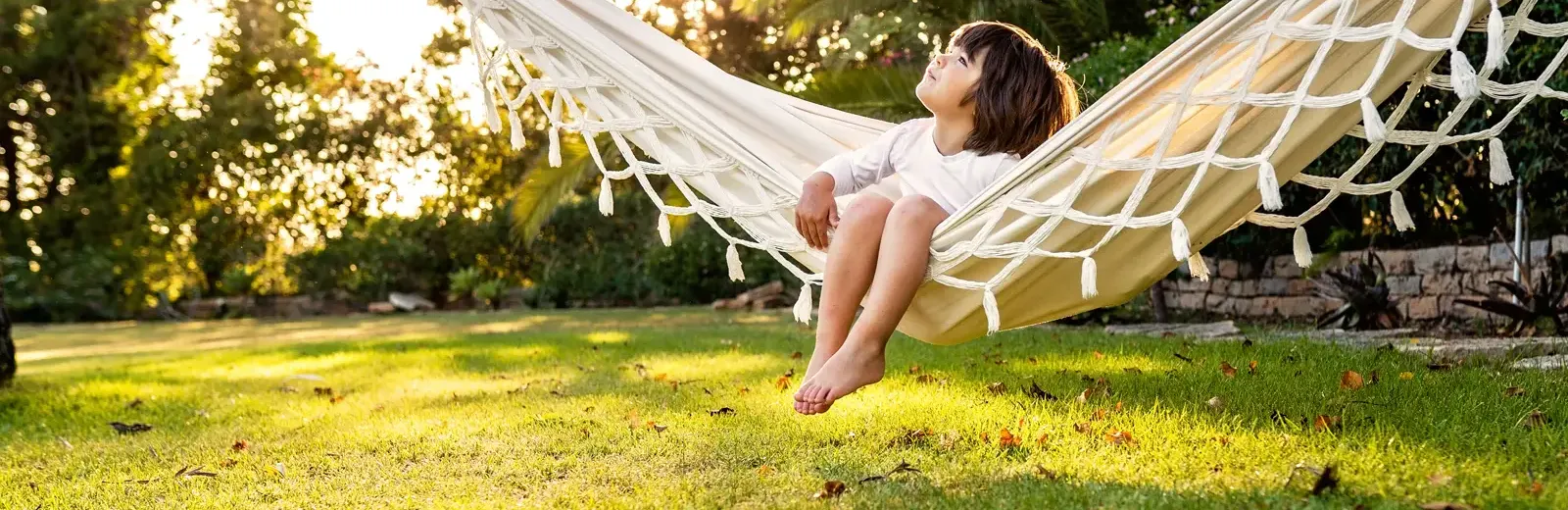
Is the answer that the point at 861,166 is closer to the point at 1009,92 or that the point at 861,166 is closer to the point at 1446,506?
the point at 1009,92

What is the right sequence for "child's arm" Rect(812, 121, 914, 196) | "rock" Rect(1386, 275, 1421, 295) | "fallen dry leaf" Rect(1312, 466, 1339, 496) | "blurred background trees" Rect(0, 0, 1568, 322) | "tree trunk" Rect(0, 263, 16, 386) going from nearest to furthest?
1. "fallen dry leaf" Rect(1312, 466, 1339, 496)
2. "child's arm" Rect(812, 121, 914, 196)
3. "tree trunk" Rect(0, 263, 16, 386)
4. "rock" Rect(1386, 275, 1421, 295)
5. "blurred background trees" Rect(0, 0, 1568, 322)

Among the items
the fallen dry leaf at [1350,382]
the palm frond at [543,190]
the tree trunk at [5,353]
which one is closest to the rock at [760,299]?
the palm frond at [543,190]

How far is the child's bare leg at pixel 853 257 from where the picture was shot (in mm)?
1804

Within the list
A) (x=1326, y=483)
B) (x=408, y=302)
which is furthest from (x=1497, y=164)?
(x=408, y=302)

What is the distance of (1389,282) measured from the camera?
15.1ft

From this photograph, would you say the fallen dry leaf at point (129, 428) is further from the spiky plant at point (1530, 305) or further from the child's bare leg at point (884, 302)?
the spiky plant at point (1530, 305)

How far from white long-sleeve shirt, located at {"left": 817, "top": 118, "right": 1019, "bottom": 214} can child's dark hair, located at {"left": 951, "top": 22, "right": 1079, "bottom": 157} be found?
0.03 meters

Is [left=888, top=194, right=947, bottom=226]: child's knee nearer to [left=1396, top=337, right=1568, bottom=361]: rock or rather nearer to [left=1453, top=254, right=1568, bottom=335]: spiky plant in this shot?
[left=1396, top=337, right=1568, bottom=361]: rock

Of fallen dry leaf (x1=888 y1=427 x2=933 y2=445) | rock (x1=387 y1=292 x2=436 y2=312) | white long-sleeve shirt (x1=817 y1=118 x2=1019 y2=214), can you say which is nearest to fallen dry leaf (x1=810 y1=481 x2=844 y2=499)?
fallen dry leaf (x1=888 y1=427 x2=933 y2=445)

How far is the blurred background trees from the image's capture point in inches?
374

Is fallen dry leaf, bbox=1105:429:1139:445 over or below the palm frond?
below

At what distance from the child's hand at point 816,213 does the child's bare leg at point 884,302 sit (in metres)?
0.17

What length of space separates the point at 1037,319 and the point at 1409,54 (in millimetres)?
652

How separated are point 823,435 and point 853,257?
0.38 meters
